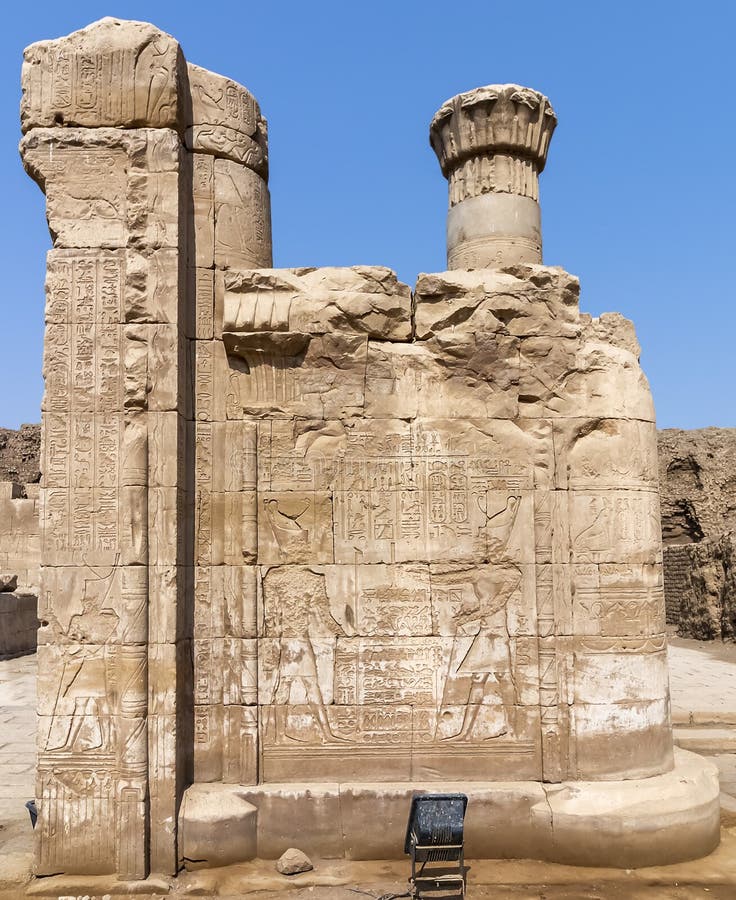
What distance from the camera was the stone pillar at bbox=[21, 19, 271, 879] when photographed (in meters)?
5.24

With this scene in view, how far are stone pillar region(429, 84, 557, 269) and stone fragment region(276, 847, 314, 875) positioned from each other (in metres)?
7.07

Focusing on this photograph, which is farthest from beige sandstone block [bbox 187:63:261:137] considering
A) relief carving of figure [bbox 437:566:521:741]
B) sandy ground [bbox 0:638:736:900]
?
sandy ground [bbox 0:638:736:900]

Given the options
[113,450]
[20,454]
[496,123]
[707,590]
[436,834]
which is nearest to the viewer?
[436,834]

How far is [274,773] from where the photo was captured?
220 inches

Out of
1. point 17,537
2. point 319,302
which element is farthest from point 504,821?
point 17,537

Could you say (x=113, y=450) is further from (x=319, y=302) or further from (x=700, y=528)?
(x=700, y=528)

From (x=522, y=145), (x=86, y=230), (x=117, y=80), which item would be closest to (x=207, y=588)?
(x=86, y=230)

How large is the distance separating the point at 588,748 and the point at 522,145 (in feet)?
24.4

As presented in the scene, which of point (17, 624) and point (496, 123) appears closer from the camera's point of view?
point (496, 123)

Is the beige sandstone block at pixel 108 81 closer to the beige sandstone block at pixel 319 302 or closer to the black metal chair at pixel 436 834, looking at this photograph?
the beige sandstone block at pixel 319 302

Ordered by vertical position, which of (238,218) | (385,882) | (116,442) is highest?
(238,218)

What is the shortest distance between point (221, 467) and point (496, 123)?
251 inches

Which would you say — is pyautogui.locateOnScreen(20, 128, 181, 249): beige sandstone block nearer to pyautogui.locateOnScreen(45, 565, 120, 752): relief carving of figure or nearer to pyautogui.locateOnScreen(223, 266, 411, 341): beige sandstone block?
Answer: pyautogui.locateOnScreen(223, 266, 411, 341): beige sandstone block

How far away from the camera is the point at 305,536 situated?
5.79 meters
